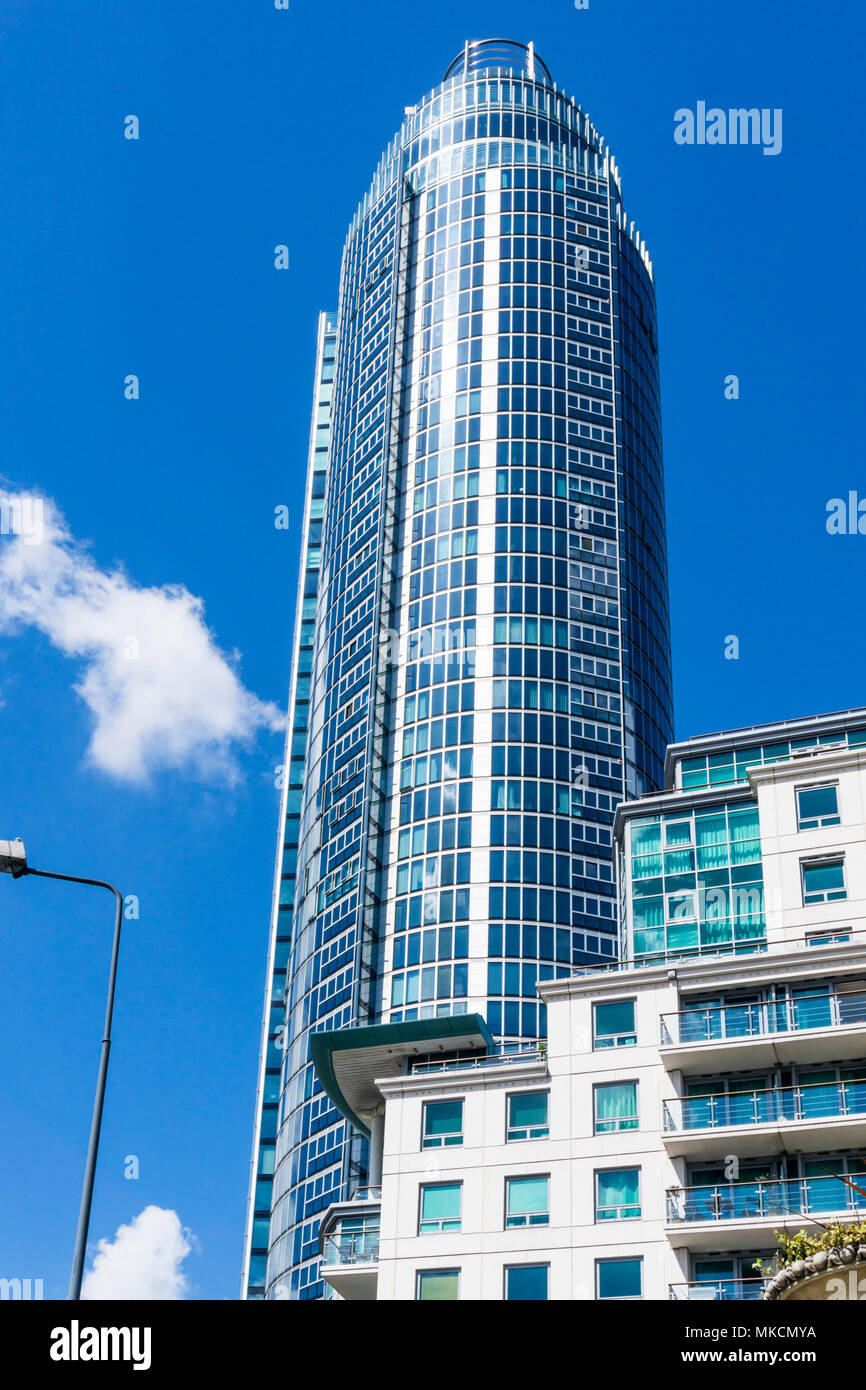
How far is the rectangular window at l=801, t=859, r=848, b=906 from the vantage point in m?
54.1

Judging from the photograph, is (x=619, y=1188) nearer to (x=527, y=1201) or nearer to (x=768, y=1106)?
(x=527, y=1201)

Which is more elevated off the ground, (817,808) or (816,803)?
(816,803)

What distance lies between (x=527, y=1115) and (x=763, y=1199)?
9.01 metres

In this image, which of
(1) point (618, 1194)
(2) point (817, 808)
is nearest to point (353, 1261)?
(1) point (618, 1194)

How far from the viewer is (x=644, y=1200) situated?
47.1 metres

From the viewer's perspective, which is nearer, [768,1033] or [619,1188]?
[768,1033]

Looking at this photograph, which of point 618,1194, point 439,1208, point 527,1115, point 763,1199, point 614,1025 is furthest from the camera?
point 614,1025

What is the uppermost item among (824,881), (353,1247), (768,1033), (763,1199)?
(824,881)

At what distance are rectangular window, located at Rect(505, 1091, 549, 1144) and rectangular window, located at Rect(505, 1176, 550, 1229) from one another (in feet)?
4.86

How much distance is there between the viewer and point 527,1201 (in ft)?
161

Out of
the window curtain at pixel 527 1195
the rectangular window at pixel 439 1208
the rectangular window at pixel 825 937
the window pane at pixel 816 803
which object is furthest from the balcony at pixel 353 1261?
the window pane at pixel 816 803

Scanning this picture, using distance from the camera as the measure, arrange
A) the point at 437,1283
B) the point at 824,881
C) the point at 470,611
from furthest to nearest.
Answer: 1. the point at 470,611
2. the point at 824,881
3. the point at 437,1283

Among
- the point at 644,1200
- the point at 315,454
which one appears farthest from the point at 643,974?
the point at 315,454
